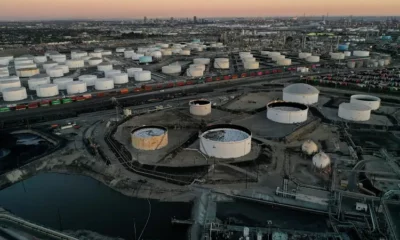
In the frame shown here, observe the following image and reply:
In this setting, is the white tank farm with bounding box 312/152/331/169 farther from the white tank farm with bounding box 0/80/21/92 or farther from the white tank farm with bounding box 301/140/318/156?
the white tank farm with bounding box 0/80/21/92

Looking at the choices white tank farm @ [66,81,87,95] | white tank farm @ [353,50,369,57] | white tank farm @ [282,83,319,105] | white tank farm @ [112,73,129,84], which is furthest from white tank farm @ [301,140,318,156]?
white tank farm @ [353,50,369,57]

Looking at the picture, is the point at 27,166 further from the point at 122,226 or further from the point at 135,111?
the point at 135,111

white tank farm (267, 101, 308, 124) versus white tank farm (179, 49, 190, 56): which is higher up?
white tank farm (179, 49, 190, 56)

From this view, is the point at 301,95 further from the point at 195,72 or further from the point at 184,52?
the point at 184,52

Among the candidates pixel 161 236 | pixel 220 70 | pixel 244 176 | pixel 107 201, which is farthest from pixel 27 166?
pixel 220 70

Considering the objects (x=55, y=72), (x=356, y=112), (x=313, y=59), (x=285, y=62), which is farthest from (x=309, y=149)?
(x=313, y=59)

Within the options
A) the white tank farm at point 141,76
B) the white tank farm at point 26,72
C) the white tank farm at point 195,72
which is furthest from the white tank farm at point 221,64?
the white tank farm at point 26,72
